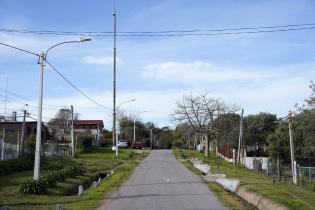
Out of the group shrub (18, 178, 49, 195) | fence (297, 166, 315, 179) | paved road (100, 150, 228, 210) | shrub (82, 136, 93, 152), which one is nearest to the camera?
paved road (100, 150, 228, 210)

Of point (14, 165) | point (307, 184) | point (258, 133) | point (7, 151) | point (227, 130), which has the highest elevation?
point (227, 130)

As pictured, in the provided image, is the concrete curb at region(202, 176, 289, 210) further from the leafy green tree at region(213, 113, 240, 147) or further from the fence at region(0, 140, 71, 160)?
the leafy green tree at region(213, 113, 240, 147)

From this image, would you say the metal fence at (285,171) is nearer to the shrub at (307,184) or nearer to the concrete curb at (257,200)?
the shrub at (307,184)

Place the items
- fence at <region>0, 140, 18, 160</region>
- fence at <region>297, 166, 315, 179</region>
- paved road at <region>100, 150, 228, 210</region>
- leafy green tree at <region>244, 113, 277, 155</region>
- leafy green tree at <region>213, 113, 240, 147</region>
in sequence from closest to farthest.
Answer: paved road at <region>100, 150, 228, 210</region>, fence at <region>0, 140, 18, 160</region>, fence at <region>297, 166, 315, 179</region>, leafy green tree at <region>213, 113, 240, 147</region>, leafy green tree at <region>244, 113, 277, 155</region>

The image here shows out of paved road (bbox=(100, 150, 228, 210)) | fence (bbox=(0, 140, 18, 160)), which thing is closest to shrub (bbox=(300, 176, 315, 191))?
paved road (bbox=(100, 150, 228, 210))

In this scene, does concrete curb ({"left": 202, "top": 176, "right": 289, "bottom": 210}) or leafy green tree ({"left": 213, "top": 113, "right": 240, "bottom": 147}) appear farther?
leafy green tree ({"left": 213, "top": 113, "right": 240, "bottom": 147})

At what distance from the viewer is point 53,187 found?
22.7m

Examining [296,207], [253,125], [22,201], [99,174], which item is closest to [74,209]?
[22,201]

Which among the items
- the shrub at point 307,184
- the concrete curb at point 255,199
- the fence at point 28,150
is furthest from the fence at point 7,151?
the shrub at point 307,184

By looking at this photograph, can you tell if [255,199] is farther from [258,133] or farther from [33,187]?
[258,133]

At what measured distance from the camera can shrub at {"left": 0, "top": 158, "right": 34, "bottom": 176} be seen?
27.0 m

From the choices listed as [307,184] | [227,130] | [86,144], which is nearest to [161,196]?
[307,184]

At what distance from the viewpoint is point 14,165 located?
95.8 feet

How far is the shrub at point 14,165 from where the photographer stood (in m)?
27.0
